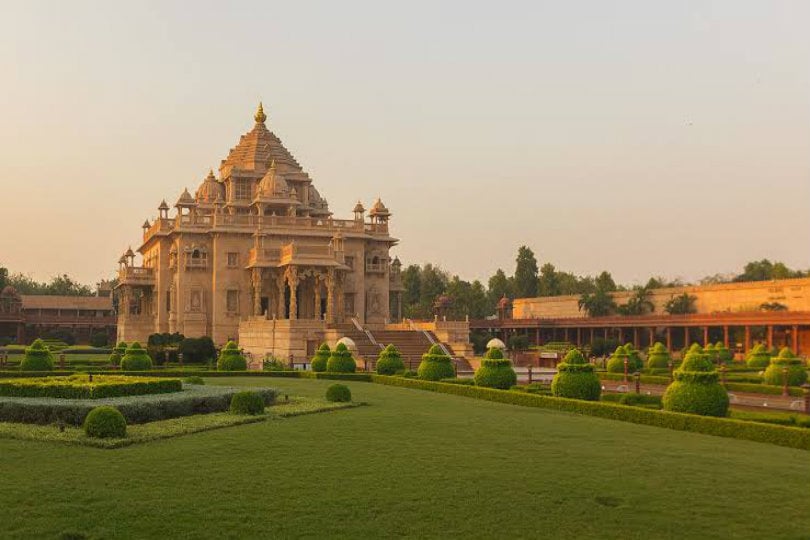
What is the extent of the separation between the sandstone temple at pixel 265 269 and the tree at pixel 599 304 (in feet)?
93.1

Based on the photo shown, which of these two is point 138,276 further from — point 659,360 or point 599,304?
point 599,304

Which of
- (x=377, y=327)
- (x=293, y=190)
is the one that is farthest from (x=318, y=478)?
(x=293, y=190)

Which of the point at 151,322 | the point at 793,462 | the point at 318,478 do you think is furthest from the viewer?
the point at 151,322

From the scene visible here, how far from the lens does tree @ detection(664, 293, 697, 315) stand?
7506cm

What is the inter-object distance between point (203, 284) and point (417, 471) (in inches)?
1661

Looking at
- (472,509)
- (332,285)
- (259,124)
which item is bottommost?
(472,509)

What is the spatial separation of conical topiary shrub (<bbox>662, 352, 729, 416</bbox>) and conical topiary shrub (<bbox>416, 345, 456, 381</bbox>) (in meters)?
11.6

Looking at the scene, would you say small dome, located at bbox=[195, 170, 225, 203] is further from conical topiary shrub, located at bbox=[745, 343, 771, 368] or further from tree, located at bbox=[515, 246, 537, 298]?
tree, located at bbox=[515, 246, 537, 298]

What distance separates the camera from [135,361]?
34.5m

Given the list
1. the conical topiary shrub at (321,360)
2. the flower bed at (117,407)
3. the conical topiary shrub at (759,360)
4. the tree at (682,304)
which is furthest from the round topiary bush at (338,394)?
the tree at (682,304)

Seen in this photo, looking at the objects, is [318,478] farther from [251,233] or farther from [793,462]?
[251,233]

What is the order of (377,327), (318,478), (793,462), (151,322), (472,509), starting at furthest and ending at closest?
(151,322)
(377,327)
(793,462)
(318,478)
(472,509)

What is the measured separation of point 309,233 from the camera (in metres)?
53.6

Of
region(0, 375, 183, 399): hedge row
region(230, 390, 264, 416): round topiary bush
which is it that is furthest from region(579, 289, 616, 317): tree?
region(230, 390, 264, 416): round topiary bush
